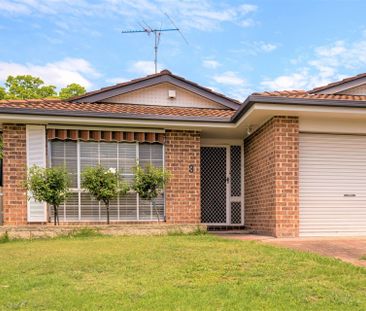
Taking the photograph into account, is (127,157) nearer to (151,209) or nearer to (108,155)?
(108,155)

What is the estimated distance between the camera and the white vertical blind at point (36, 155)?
9.38m

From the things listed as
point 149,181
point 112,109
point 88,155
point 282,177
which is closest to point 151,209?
point 149,181

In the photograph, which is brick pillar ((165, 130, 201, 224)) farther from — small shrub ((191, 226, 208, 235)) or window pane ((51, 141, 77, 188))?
window pane ((51, 141, 77, 188))

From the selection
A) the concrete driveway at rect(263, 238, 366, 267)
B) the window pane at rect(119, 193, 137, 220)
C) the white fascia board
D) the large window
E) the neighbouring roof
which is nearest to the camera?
the concrete driveway at rect(263, 238, 366, 267)

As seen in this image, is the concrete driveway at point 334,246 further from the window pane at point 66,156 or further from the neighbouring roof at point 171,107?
the window pane at point 66,156

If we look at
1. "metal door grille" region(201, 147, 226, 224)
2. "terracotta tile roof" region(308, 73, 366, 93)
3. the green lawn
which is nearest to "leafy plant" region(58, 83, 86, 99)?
"metal door grille" region(201, 147, 226, 224)

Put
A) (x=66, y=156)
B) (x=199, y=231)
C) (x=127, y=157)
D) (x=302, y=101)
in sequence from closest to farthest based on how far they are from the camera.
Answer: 1. (x=302, y=101)
2. (x=199, y=231)
3. (x=66, y=156)
4. (x=127, y=157)

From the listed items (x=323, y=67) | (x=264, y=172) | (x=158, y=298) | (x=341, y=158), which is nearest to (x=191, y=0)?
(x=264, y=172)

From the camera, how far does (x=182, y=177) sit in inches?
397

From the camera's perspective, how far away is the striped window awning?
9531mm

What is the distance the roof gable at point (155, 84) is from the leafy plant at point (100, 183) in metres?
2.52

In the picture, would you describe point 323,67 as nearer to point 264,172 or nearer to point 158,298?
point 264,172

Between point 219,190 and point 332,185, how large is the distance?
3.37m

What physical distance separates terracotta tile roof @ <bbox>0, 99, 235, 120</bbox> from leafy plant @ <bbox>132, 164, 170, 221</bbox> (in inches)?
50.1
